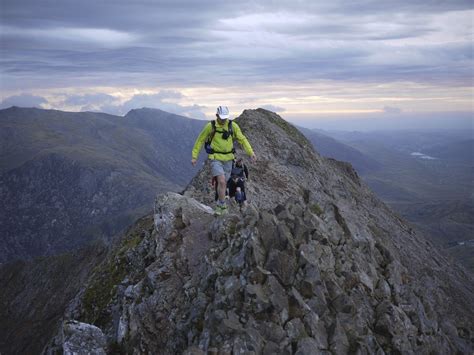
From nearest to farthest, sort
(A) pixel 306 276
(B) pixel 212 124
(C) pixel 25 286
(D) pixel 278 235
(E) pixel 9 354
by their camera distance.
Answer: (A) pixel 306 276 → (D) pixel 278 235 → (B) pixel 212 124 → (E) pixel 9 354 → (C) pixel 25 286

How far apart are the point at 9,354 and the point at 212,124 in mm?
93003

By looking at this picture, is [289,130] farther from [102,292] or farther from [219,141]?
[102,292]

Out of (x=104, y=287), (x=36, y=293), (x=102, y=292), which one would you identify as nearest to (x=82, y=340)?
(x=102, y=292)

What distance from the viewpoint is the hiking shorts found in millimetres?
24266

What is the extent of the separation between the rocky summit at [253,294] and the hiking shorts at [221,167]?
2478 millimetres

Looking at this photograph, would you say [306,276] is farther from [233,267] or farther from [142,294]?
[142,294]

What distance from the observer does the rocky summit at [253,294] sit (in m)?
16.2

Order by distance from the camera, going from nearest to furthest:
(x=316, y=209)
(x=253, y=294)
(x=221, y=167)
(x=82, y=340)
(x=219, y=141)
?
1. (x=253, y=294)
2. (x=82, y=340)
3. (x=219, y=141)
4. (x=221, y=167)
5. (x=316, y=209)

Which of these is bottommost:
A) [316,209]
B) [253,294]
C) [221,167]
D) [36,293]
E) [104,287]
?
[36,293]

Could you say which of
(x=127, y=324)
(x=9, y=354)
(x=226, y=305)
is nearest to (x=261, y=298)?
(x=226, y=305)

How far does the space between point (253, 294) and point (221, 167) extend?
975cm

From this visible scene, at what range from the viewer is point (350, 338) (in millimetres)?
16797

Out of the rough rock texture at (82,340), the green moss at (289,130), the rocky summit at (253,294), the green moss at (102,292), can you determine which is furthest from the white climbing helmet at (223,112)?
the green moss at (289,130)

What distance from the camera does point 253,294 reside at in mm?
16391
